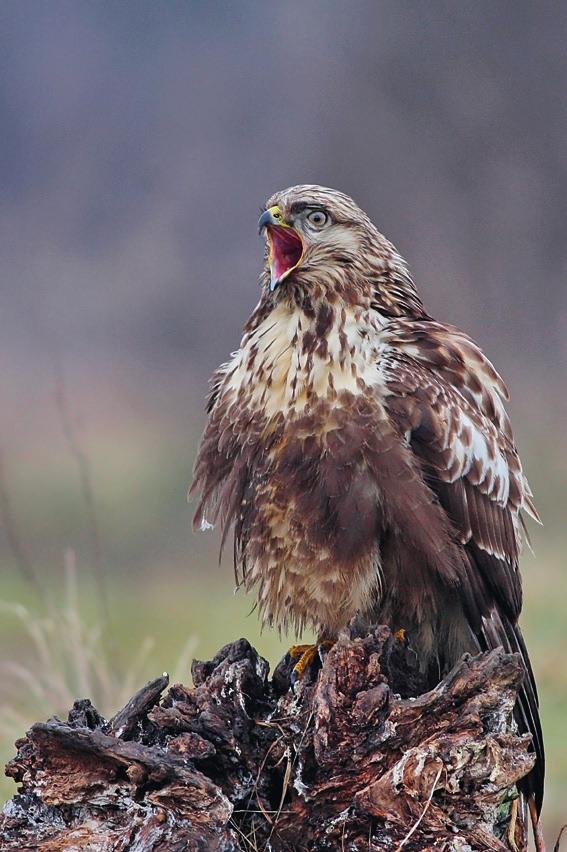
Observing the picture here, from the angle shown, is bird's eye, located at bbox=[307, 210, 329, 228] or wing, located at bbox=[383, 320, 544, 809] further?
bird's eye, located at bbox=[307, 210, 329, 228]

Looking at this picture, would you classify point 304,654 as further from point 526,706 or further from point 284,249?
point 284,249

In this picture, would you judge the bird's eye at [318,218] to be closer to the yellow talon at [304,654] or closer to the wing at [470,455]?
the wing at [470,455]

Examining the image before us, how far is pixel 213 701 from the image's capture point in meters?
3.31

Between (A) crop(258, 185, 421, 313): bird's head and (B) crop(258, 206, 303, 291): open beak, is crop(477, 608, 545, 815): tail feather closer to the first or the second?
(A) crop(258, 185, 421, 313): bird's head

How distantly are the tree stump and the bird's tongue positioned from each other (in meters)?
1.28

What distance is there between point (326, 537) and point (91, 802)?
1110 mm

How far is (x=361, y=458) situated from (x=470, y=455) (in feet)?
1.19

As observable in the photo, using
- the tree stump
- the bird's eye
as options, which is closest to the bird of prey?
the bird's eye

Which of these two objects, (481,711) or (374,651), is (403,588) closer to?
(374,651)

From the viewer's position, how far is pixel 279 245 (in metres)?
4.18

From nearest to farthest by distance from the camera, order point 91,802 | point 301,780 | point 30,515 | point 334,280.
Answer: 1. point 91,802
2. point 301,780
3. point 334,280
4. point 30,515

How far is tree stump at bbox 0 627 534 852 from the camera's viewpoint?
2934 millimetres

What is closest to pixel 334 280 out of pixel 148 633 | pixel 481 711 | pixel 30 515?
pixel 481 711

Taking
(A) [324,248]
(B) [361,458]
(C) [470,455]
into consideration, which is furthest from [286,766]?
(A) [324,248]
